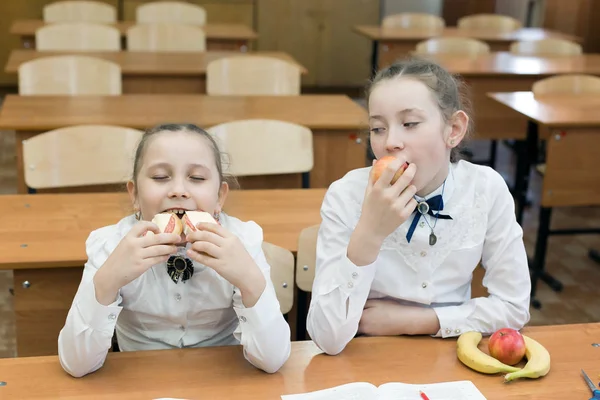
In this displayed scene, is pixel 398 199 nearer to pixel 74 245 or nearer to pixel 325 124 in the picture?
pixel 74 245

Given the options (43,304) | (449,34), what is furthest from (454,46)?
(43,304)

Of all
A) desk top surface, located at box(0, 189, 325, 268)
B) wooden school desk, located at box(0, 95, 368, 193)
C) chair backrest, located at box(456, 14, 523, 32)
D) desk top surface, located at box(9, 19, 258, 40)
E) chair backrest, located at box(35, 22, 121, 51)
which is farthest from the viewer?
chair backrest, located at box(456, 14, 523, 32)

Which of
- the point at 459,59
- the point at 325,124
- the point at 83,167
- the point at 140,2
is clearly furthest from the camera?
the point at 140,2

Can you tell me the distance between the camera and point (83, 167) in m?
2.67

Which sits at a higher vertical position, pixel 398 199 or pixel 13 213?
pixel 398 199

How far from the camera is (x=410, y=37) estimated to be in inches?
225

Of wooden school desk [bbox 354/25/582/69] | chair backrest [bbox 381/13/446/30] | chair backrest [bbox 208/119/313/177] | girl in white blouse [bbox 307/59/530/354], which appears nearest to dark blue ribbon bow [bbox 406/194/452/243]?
girl in white blouse [bbox 307/59/530/354]

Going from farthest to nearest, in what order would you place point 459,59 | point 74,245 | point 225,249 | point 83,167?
point 459,59
point 83,167
point 74,245
point 225,249

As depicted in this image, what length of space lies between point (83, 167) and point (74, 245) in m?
0.72

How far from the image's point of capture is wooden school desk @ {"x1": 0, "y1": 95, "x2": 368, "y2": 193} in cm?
319

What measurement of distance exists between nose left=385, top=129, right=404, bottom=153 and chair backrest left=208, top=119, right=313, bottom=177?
4.47 ft

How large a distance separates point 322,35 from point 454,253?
632 centimetres

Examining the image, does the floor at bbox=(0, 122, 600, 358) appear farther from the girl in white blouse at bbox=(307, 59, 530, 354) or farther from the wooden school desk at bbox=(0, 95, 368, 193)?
the girl in white blouse at bbox=(307, 59, 530, 354)

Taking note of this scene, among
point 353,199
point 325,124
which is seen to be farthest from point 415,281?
point 325,124
